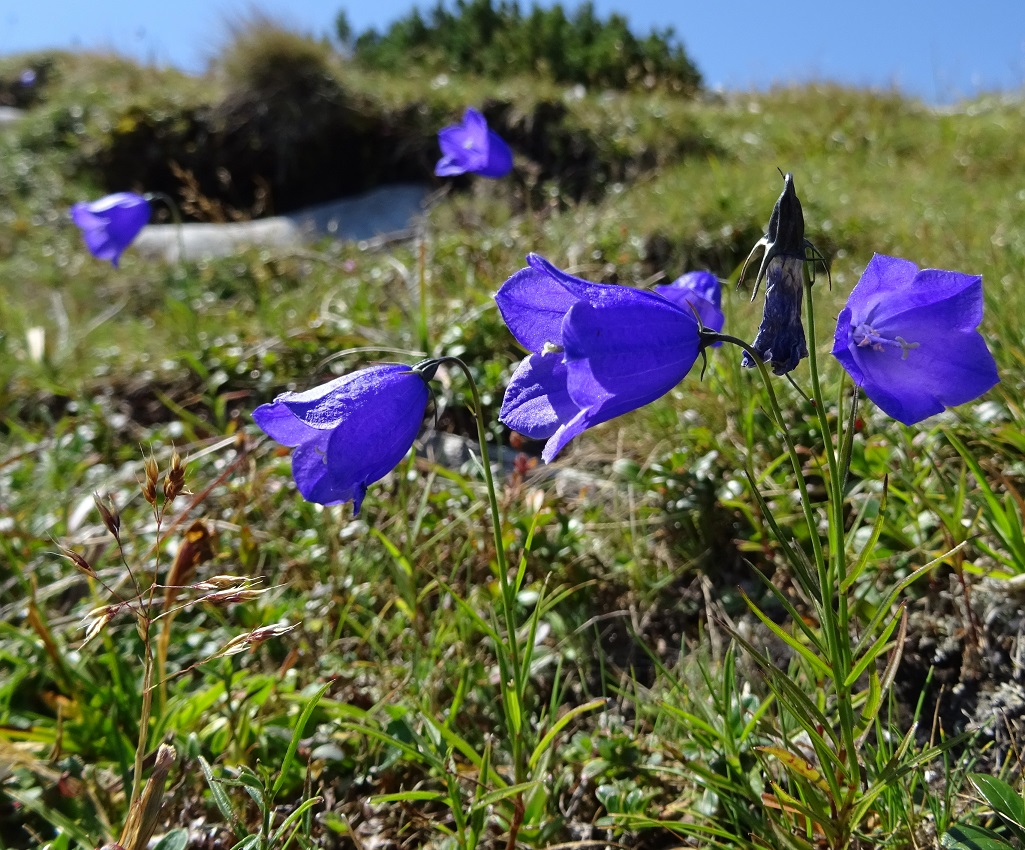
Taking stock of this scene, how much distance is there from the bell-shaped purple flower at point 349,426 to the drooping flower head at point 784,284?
536 mm

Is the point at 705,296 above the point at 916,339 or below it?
below

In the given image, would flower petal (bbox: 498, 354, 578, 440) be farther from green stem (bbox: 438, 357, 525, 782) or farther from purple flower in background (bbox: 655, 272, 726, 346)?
purple flower in background (bbox: 655, 272, 726, 346)

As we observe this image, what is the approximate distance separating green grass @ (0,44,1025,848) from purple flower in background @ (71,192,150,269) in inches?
20.8

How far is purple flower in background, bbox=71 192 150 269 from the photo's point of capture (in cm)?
351

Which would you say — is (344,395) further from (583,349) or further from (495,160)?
(495,160)

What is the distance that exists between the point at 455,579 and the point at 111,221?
2540mm

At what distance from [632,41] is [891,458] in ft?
49.9

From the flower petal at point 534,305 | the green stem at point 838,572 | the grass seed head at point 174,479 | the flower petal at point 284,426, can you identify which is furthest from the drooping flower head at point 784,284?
the grass seed head at point 174,479

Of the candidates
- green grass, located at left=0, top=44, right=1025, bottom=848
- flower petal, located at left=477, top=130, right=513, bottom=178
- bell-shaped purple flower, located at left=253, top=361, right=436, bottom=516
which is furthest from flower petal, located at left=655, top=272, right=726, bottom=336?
flower petal, located at left=477, top=130, right=513, bottom=178

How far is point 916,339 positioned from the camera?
1.10 metres

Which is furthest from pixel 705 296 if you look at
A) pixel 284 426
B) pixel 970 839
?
pixel 970 839

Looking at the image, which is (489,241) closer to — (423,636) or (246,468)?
(246,468)

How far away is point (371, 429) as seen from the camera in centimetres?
123

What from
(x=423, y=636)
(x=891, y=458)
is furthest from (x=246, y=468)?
(x=891, y=458)
